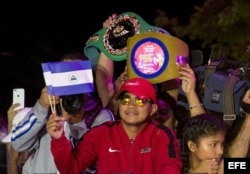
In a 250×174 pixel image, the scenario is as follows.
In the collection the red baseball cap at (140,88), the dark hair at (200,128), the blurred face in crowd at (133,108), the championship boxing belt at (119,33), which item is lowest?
the dark hair at (200,128)

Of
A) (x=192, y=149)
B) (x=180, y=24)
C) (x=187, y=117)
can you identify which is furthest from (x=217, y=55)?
(x=180, y=24)

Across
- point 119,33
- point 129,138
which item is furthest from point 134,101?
point 119,33

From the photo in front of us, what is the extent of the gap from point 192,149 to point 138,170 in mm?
353

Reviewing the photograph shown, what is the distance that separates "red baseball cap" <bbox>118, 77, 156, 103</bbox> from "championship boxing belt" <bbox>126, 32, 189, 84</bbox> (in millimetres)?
218

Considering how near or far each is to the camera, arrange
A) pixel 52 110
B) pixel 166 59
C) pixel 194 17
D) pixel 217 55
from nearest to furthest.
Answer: pixel 52 110 → pixel 166 59 → pixel 217 55 → pixel 194 17

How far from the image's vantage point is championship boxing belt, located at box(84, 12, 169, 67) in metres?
4.78

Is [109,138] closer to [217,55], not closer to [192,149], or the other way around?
[192,149]

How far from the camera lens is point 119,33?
15.8 feet

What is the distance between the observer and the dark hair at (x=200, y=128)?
13.3 feet

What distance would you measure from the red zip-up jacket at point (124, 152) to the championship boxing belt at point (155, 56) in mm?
372

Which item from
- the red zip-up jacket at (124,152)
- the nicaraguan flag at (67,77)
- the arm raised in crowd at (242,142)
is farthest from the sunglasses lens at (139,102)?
the arm raised in crowd at (242,142)

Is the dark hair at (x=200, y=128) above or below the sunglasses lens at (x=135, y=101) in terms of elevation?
below

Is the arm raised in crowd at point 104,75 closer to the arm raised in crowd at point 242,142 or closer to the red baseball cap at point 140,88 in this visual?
the red baseball cap at point 140,88

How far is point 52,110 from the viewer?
3.98 meters
